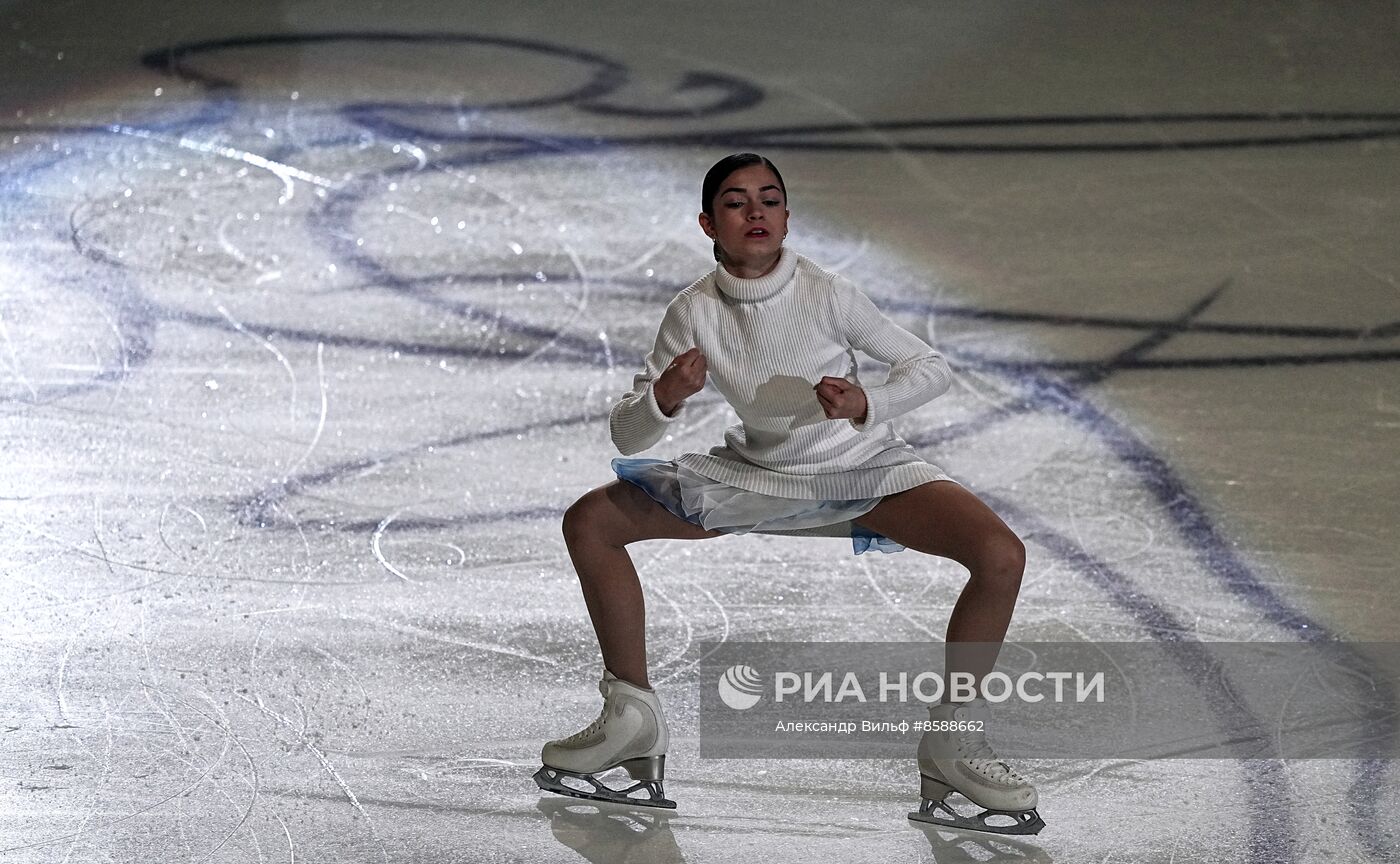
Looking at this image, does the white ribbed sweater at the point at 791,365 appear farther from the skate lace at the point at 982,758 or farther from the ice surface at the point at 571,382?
the ice surface at the point at 571,382

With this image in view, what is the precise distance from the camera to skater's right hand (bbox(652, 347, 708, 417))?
2742 mm

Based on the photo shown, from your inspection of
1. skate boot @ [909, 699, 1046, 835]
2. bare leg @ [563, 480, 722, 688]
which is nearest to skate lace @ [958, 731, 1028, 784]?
skate boot @ [909, 699, 1046, 835]

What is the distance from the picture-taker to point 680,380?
108 inches

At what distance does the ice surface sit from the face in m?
0.92

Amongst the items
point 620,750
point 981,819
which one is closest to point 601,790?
point 620,750

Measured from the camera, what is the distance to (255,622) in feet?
11.8

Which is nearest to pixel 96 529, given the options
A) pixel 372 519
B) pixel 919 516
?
pixel 372 519

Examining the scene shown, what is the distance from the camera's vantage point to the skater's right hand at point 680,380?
274cm

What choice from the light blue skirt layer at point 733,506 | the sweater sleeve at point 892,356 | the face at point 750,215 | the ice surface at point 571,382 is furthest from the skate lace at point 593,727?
the face at point 750,215

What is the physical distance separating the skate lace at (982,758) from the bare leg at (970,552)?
99 mm

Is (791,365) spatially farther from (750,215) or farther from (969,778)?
(969,778)

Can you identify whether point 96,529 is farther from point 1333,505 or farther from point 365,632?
point 1333,505

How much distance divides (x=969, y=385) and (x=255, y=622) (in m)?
2.08

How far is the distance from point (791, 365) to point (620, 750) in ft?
2.30
